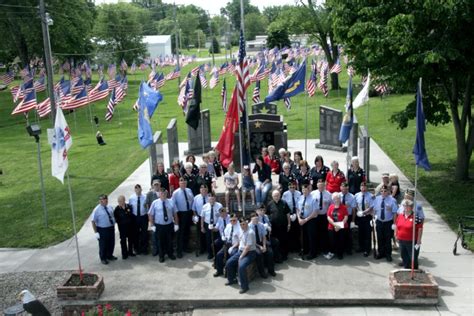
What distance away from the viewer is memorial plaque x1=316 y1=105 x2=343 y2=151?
23.2 m

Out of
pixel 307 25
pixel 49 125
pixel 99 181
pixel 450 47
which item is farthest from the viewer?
pixel 307 25

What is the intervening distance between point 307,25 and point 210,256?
34027 mm

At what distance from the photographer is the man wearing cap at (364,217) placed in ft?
39.4

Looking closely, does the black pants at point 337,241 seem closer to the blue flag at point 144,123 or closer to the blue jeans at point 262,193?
the blue jeans at point 262,193

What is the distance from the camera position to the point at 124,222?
12602mm

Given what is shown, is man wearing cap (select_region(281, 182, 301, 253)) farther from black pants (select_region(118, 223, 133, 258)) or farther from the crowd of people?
black pants (select_region(118, 223, 133, 258))

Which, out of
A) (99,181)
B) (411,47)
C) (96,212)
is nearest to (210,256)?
(96,212)

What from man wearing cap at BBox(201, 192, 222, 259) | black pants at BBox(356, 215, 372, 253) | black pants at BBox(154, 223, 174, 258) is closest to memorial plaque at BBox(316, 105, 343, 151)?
black pants at BBox(356, 215, 372, 253)

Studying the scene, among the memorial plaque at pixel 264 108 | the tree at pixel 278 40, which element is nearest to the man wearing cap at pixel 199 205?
the memorial plaque at pixel 264 108

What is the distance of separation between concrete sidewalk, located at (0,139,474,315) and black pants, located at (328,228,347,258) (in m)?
0.24

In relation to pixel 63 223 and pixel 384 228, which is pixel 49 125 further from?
pixel 384 228

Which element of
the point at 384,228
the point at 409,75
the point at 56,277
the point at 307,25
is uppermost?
the point at 307,25

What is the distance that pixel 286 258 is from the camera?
40.6 feet

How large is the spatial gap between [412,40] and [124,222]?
8.70 m
